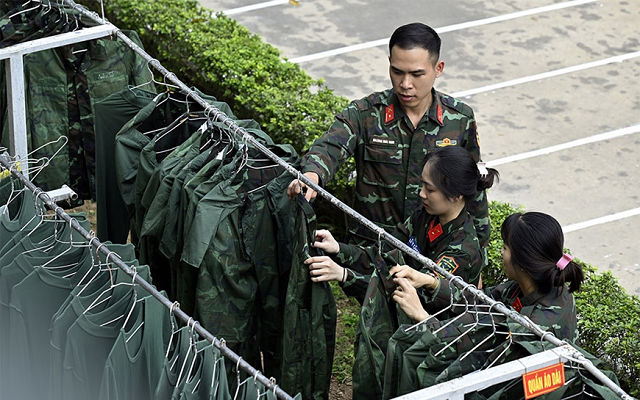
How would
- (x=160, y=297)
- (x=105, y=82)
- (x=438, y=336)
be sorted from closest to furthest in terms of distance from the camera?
(x=438, y=336)
(x=160, y=297)
(x=105, y=82)

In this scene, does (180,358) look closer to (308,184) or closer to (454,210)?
(308,184)

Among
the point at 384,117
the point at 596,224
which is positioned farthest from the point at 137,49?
the point at 596,224

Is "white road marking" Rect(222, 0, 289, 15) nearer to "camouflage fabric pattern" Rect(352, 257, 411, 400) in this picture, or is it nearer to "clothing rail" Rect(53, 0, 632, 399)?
"clothing rail" Rect(53, 0, 632, 399)

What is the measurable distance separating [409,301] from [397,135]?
1.29m

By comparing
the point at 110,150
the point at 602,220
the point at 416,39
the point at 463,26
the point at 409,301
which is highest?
the point at 416,39

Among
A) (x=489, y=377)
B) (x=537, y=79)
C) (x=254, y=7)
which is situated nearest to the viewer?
(x=489, y=377)

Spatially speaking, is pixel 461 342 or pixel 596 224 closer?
pixel 461 342

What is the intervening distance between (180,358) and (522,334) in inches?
44.8

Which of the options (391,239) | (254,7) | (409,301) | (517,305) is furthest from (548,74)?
(409,301)

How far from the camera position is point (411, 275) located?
3156 millimetres

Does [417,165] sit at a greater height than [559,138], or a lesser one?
greater

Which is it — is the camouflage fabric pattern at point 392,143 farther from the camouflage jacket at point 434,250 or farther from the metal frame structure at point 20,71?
the metal frame structure at point 20,71

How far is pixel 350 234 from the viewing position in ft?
13.9

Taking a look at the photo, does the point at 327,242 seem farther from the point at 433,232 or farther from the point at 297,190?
the point at 433,232
